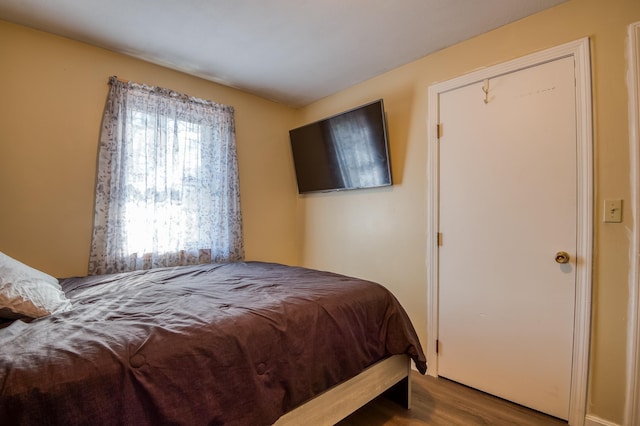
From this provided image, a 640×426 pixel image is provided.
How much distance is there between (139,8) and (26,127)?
44.5 inches

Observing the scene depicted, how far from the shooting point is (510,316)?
6.40ft

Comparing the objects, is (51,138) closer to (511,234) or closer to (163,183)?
(163,183)

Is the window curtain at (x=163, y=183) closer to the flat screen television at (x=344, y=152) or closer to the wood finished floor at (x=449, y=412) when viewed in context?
the flat screen television at (x=344, y=152)

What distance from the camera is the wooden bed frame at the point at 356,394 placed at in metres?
1.31

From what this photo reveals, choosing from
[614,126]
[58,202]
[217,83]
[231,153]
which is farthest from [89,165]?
[614,126]

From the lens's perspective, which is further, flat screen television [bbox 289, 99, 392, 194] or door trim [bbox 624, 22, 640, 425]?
flat screen television [bbox 289, 99, 392, 194]

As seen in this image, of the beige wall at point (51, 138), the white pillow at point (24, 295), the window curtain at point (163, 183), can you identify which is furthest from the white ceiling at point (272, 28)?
the white pillow at point (24, 295)

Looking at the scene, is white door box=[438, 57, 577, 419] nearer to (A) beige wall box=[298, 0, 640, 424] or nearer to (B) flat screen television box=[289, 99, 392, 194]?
(A) beige wall box=[298, 0, 640, 424]

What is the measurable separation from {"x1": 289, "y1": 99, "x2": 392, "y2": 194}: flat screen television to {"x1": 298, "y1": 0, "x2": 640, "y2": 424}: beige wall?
0.14m

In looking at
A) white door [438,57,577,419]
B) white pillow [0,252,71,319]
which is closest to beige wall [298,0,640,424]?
white door [438,57,577,419]

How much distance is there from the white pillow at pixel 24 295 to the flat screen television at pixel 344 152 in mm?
2254

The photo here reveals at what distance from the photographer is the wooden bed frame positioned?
1.31 metres

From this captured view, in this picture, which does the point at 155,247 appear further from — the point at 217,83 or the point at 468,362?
the point at 468,362

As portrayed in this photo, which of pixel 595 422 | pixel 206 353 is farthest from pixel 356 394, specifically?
pixel 595 422
